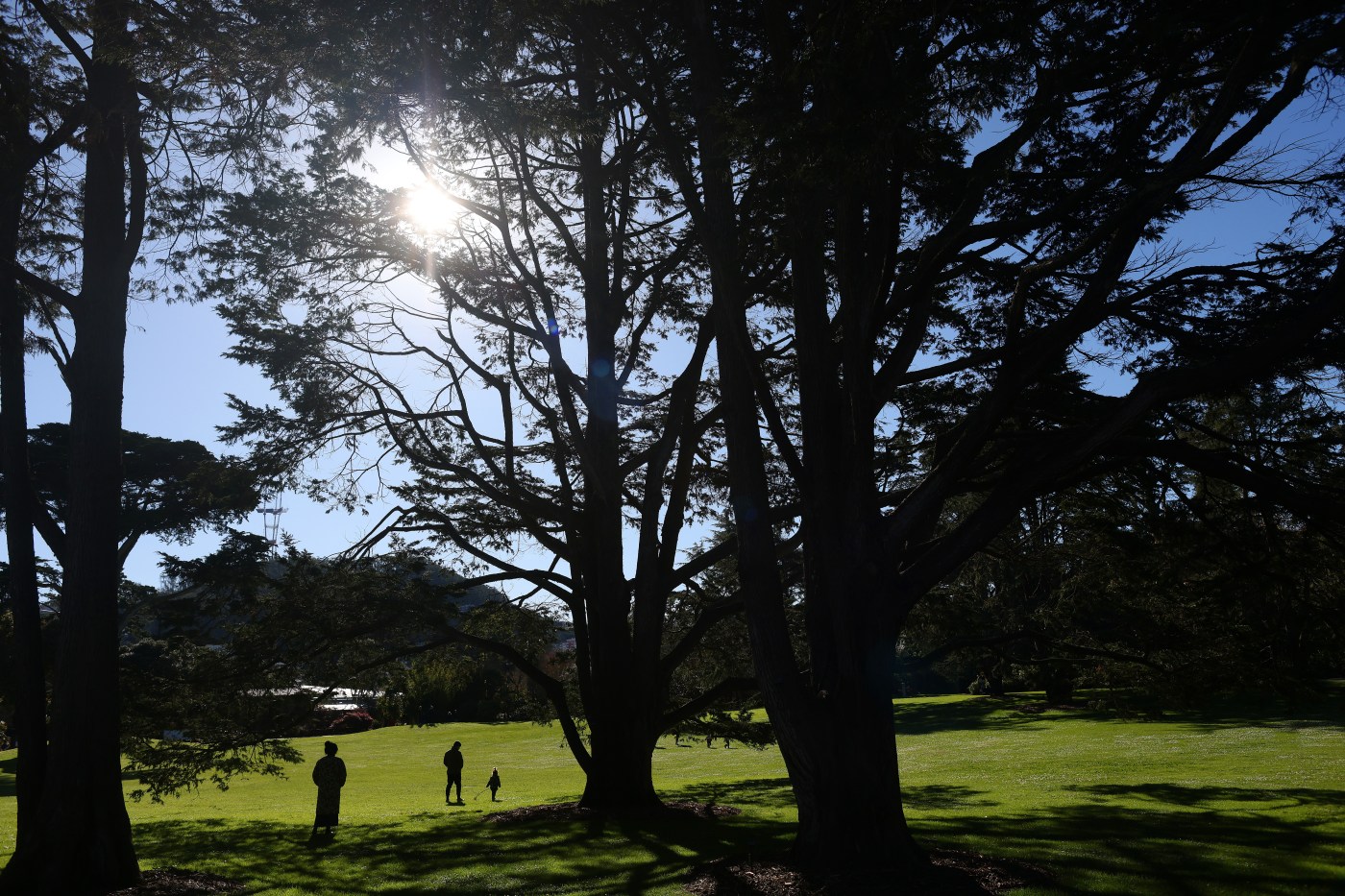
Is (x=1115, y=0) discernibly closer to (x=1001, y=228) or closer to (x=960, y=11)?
(x=960, y=11)

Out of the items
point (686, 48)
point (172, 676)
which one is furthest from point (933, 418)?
point (172, 676)

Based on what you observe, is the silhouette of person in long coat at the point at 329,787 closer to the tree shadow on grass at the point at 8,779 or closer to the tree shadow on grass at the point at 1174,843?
the tree shadow on grass at the point at 1174,843

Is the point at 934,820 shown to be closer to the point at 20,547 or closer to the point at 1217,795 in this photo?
the point at 1217,795

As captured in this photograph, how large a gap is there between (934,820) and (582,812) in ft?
18.1

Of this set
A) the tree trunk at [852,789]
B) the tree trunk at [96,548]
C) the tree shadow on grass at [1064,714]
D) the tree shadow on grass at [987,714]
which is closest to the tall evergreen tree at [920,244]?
the tree trunk at [852,789]

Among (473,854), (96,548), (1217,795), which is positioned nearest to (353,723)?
(473,854)

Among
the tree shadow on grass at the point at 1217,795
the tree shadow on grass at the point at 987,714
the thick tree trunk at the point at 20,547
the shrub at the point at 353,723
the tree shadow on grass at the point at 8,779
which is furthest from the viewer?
the shrub at the point at 353,723

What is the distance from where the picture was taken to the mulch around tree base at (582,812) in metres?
15.5

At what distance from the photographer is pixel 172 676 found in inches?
600

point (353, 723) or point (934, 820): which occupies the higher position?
point (353, 723)

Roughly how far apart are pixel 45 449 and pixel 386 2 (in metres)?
28.2

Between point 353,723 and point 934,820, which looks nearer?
point 934,820

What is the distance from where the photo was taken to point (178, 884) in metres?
11.0

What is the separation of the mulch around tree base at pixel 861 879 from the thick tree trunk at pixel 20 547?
782 cm
